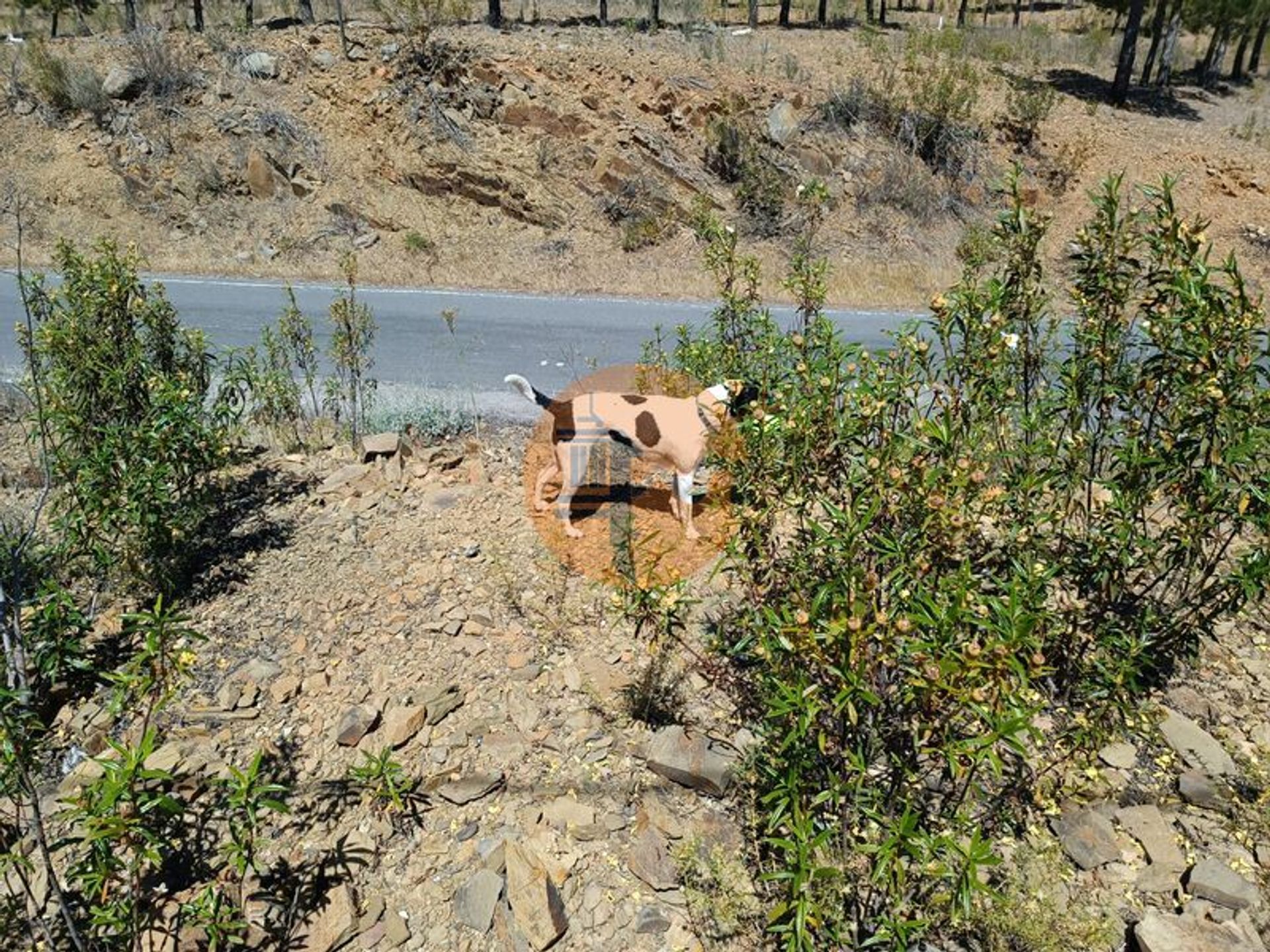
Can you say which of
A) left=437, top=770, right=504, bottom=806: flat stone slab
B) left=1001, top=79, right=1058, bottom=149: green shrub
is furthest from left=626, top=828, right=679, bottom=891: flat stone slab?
left=1001, top=79, right=1058, bottom=149: green shrub

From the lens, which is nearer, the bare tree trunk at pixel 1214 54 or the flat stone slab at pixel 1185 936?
the flat stone slab at pixel 1185 936

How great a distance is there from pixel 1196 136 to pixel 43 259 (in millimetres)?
28805

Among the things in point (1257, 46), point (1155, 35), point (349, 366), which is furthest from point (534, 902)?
point (1257, 46)

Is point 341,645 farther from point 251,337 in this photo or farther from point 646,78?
point 646,78

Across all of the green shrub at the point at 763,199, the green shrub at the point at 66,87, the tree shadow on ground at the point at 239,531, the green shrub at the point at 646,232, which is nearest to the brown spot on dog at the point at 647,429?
the tree shadow on ground at the point at 239,531

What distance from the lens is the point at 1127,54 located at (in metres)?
22.7

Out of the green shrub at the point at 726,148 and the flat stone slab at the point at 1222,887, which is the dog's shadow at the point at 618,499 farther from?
the green shrub at the point at 726,148

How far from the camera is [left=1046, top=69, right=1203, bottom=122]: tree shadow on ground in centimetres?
2359

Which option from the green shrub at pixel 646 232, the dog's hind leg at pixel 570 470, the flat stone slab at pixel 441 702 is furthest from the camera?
the green shrub at pixel 646 232

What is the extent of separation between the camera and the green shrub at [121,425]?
523 cm

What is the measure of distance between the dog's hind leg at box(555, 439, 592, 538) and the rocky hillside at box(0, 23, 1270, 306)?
34.6ft

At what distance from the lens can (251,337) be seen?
38.0 feet

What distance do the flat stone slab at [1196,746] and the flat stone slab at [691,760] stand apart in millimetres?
2516

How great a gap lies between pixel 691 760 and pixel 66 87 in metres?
24.2
